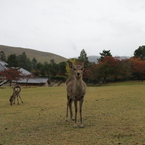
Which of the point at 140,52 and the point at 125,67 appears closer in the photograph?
the point at 125,67

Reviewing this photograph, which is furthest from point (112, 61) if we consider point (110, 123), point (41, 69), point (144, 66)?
point (110, 123)

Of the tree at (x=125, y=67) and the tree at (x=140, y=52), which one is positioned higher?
the tree at (x=140, y=52)

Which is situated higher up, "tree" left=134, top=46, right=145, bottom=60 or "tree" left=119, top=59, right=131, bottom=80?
"tree" left=134, top=46, right=145, bottom=60

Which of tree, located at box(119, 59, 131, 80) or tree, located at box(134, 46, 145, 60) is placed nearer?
tree, located at box(119, 59, 131, 80)

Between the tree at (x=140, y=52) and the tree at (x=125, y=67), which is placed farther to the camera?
the tree at (x=140, y=52)

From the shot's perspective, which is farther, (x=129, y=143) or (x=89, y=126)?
(x=89, y=126)

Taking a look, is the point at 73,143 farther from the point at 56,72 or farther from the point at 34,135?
the point at 56,72

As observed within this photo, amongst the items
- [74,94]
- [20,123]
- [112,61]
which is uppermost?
[112,61]

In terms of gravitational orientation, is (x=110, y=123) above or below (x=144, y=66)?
below

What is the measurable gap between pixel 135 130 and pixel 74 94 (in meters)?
2.56

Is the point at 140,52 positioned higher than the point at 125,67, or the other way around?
the point at 140,52

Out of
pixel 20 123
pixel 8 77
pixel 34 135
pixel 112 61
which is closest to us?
pixel 34 135

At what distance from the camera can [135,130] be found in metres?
6.16

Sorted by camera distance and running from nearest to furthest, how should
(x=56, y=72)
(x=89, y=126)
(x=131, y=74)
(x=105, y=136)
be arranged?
(x=105, y=136)
(x=89, y=126)
(x=131, y=74)
(x=56, y=72)
